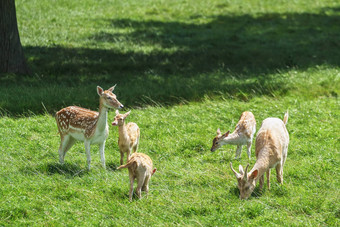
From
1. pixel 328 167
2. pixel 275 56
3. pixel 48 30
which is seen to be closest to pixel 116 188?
pixel 328 167

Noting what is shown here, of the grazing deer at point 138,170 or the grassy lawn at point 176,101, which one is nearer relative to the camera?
the grassy lawn at point 176,101

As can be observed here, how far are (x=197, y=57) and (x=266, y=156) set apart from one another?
11783 millimetres

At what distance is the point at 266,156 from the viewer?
389 inches

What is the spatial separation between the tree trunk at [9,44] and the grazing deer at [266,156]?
387 inches

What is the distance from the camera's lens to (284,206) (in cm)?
923

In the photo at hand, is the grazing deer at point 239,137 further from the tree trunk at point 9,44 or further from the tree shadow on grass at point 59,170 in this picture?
the tree trunk at point 9,44

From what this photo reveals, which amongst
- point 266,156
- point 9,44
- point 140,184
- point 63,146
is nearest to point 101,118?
point 63,146

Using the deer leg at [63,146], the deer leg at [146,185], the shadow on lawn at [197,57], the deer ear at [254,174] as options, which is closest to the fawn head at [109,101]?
the deer leg at [63,146]

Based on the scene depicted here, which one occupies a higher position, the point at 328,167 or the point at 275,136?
the point at 275,136

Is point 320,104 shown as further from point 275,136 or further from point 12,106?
point 12,106

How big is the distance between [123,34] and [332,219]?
16.5 m

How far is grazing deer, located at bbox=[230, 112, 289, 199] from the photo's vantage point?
30.8ft

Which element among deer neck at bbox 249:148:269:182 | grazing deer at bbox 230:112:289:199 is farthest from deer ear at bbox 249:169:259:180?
deer neck at bbox 249:148:269:182

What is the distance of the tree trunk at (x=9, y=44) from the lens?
1772 centimetres
